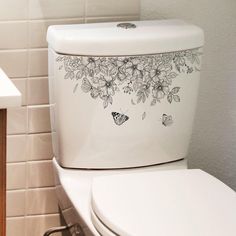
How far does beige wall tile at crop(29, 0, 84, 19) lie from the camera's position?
155cm

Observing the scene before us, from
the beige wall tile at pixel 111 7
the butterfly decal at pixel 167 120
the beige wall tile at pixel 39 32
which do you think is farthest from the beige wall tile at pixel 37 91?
the butterfly decal at pixel 167 120

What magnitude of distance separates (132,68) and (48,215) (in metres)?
0.58

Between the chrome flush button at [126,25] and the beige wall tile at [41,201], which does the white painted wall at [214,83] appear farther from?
the beige wall tile at [41,201]

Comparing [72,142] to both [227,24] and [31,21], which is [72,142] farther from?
[227,24]

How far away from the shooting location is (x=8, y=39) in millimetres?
1544

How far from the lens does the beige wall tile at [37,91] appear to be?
1.60 m

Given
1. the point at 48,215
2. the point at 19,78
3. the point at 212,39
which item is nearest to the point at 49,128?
the point at 19,78

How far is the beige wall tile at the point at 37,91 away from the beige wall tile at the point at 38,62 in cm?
2

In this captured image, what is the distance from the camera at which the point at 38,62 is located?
159cm

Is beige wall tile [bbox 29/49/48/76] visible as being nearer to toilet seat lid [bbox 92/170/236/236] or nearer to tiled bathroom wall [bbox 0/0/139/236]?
tiled bathroom wall [bbox 0/0/139/236]

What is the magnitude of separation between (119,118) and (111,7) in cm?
35

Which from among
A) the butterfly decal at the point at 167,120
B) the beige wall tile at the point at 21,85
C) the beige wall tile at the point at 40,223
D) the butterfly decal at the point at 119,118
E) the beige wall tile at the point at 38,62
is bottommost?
the beige wall tile at the point at 40,223

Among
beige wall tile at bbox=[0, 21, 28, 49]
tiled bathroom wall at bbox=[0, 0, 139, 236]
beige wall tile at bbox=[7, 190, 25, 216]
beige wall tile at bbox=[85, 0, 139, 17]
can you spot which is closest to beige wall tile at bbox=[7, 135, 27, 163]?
tiled bathroom wall at bbox=[0, 0, 139, 236]

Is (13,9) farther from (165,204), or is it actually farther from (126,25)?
(165,204)
